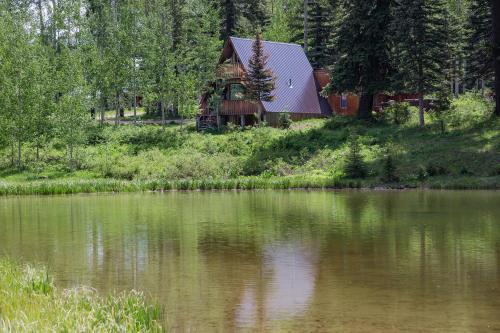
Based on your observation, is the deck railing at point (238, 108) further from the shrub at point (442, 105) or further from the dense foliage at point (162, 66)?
the shrub at point (442, 105)

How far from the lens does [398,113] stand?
47688mm

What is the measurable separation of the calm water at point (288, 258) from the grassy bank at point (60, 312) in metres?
1.19

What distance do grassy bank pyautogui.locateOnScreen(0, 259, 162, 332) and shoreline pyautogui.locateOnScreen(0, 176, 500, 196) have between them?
86.7 ft

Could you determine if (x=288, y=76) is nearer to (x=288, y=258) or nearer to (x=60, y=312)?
(x=288, y=258)

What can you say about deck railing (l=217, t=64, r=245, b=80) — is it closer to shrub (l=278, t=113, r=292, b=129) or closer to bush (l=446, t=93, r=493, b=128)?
shrub (l=278, t=113, r=292, b=129)

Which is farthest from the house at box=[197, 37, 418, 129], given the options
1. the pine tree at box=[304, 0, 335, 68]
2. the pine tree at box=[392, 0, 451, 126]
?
the pine tree at box=[392, 0, 451, 126]

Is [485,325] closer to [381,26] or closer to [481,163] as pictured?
[481,163]

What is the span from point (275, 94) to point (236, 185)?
18.9m

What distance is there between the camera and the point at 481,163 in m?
36.8

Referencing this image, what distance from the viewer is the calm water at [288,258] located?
10.9m

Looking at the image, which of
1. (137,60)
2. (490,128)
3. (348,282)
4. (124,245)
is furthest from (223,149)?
(348,282)

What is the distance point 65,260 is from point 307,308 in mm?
7166

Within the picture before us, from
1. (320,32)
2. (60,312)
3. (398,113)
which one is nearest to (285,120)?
(398,113)

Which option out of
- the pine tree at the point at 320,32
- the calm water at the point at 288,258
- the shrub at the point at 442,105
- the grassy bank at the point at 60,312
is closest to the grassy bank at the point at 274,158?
the shrub at the point at 442,105
